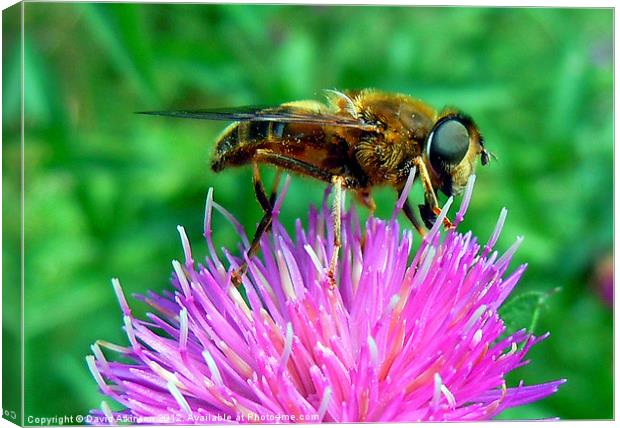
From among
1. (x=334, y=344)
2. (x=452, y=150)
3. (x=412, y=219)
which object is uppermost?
(x=452, y=150)

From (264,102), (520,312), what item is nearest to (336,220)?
(520,312)

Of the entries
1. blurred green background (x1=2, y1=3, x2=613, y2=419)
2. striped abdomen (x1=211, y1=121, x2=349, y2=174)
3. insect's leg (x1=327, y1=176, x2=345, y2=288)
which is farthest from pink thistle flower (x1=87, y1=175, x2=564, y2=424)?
blurred green background (x1=2, y1=3, x2=613, y2=419)

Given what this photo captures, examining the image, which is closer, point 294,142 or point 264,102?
point 294,142

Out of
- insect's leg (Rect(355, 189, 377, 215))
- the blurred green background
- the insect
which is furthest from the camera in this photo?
the blurred green background

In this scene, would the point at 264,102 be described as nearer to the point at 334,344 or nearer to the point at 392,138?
the point at 392,138

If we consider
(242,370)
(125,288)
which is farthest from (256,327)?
(125,288)

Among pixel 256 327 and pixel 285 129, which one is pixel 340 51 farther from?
pixel 256 327

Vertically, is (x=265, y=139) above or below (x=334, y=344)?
above

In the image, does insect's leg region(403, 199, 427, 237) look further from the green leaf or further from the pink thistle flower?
the green leaf
